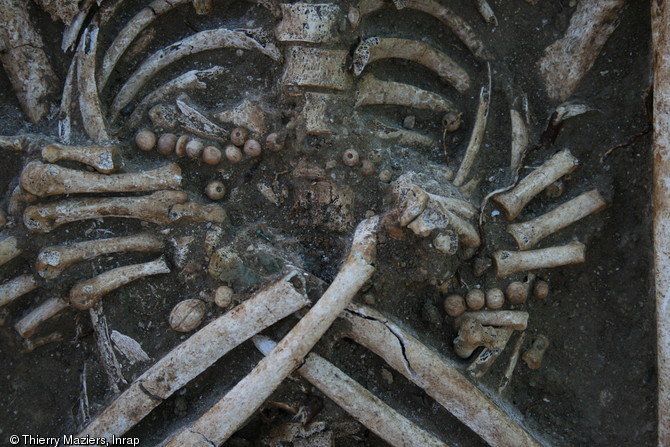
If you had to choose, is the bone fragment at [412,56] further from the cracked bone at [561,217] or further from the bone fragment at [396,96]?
the cracked bone at [561,217]

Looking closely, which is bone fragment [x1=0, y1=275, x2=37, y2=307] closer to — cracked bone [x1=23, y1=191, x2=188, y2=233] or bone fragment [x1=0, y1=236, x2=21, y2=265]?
bone fragment [x1=0, y1=236, x2=21, y2=265]

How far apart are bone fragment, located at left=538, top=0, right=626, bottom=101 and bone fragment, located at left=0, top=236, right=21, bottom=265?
2.87 meters

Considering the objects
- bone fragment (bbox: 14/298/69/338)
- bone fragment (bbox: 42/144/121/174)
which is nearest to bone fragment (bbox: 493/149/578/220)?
bone fragment (bbox: 42/144/121/174)

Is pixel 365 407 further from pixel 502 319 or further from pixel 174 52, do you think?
pixel 174 52

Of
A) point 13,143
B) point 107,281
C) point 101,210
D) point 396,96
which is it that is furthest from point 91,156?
point 396,96

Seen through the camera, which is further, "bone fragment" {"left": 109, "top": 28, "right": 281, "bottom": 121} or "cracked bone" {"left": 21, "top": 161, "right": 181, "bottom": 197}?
"bone fragment" {"left": 109, "top": 28, "right": 281, "bottom": 121}

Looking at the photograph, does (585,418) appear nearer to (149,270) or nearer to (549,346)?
(549,346)

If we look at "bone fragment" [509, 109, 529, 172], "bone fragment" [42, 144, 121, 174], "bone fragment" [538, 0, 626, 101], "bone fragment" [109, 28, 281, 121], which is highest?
"bone fragment" [538, 0, 626, 101]

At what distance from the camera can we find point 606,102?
331 centimetres

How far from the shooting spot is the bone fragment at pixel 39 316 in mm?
3301

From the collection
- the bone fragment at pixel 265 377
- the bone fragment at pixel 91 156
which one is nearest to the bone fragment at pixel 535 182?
the bone fragment at pixel 265 377

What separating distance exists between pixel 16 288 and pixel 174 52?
4.79 ft

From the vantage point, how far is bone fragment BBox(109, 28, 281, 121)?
3395 millimetres

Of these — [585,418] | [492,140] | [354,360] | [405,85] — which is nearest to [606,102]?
[492,140]
